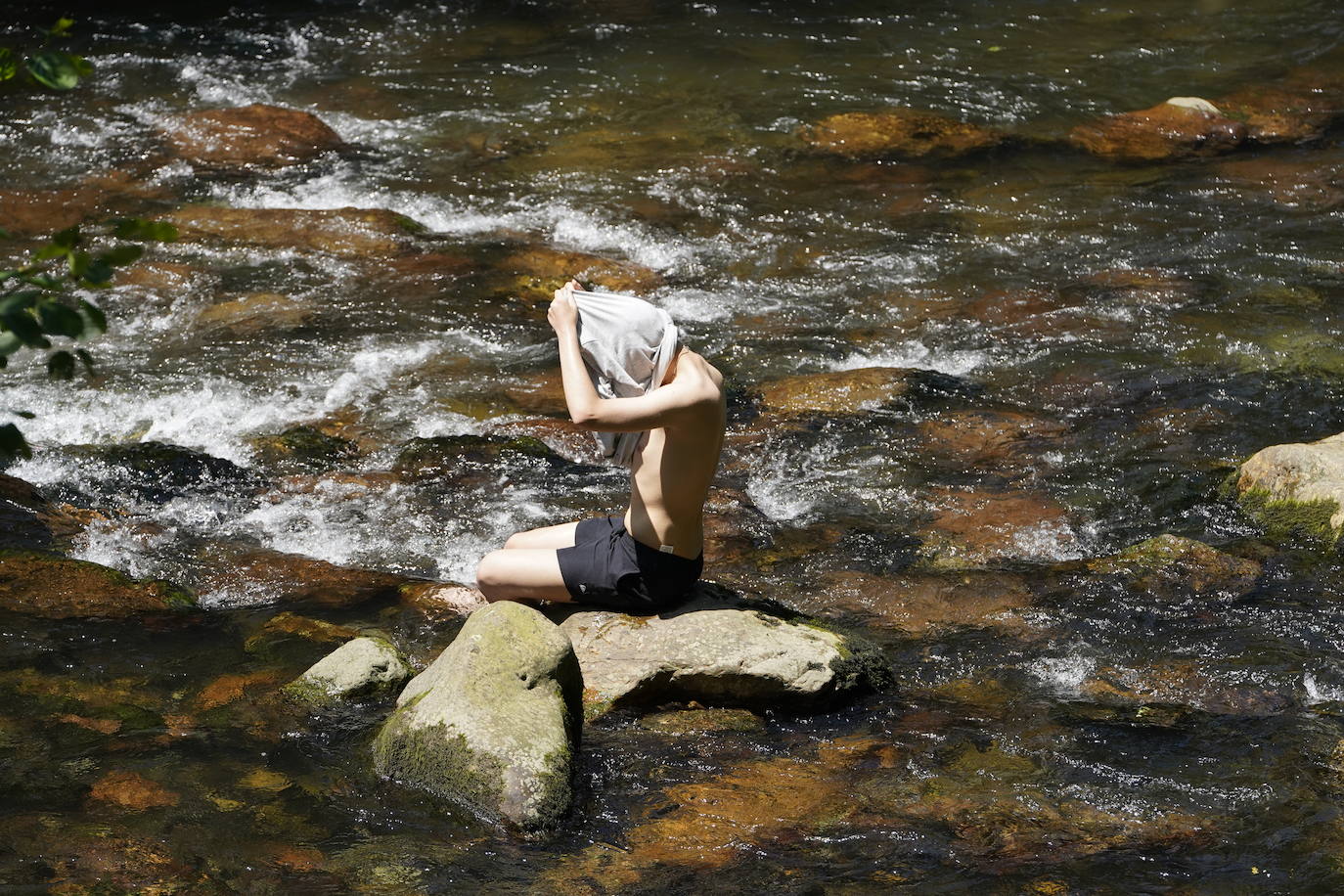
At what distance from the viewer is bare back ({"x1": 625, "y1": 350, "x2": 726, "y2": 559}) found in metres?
4.85

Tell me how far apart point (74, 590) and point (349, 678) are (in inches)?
62.5

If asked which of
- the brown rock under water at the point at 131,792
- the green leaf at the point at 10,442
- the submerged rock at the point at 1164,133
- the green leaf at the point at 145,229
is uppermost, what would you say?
the green leaf at the point at 145,229

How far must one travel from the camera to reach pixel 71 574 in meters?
5.86

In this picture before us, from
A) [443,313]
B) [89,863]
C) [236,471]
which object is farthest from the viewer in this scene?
[443,313]

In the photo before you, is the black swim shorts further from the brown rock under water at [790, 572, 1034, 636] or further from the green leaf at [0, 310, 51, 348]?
the green leaf at [0, 310, 51, 348]

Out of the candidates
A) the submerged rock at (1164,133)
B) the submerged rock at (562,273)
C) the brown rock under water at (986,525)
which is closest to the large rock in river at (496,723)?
the brown rock under water at (986,525)

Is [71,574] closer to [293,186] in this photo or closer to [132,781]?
[132,781]

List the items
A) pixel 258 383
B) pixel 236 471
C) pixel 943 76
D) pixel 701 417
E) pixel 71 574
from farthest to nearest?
1. pixel 943 76
2. pixel 258 383
3. pixel 236 471
4. pixel 71 574
5. pixel 701 417

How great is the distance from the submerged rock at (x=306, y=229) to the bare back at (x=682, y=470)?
5.84 meters

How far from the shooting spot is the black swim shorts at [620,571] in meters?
5.08

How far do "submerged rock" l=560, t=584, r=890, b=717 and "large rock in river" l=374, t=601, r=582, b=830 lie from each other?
277 millimetres

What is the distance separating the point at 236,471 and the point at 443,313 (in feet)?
8.41

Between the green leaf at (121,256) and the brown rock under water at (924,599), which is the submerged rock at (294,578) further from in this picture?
the green leaf at (121,256)

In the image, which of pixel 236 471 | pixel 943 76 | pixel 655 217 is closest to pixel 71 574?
pixel 236 471
